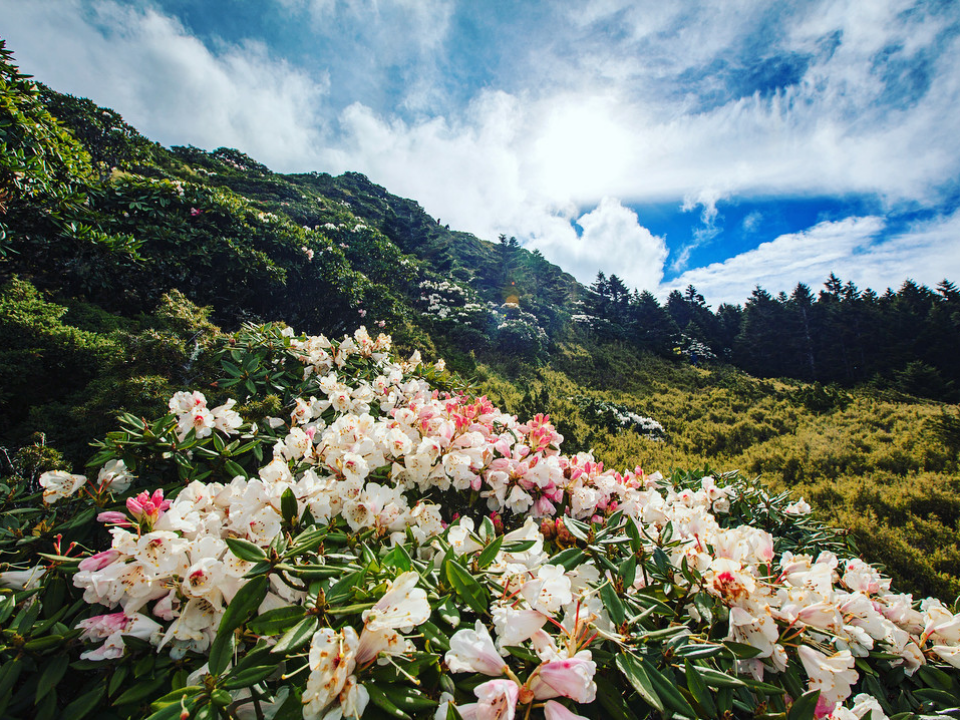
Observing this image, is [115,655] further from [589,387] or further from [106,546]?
[589,387]

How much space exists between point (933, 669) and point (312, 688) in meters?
2.01

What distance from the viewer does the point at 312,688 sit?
0.65 meters

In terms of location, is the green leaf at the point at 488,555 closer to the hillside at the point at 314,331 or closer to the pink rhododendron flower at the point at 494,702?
the pink rhododendron flower at the point at 494,702

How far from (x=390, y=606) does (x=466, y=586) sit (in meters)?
0.24

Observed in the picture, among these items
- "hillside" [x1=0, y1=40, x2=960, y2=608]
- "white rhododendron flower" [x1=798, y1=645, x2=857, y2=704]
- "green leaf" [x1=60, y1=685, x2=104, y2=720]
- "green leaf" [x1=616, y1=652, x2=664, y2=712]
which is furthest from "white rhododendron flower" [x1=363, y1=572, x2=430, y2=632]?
"hillside" [x1=0, y1=40, x2=960, y2=608]

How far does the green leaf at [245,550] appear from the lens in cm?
77

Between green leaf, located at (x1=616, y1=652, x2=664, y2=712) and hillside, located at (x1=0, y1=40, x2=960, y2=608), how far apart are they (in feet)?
7.86

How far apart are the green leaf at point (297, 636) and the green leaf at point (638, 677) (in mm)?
696

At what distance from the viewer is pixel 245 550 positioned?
79cm

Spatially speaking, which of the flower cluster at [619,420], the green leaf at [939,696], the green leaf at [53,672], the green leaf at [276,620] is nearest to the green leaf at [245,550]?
the green leaf at [276,620]

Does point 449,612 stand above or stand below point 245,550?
below

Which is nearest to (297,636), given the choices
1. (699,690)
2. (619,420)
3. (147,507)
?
(147,507)

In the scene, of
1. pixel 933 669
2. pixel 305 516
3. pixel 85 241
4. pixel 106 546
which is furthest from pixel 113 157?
pixel 933 669

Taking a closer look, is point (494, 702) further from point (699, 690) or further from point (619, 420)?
point (619, 420)
